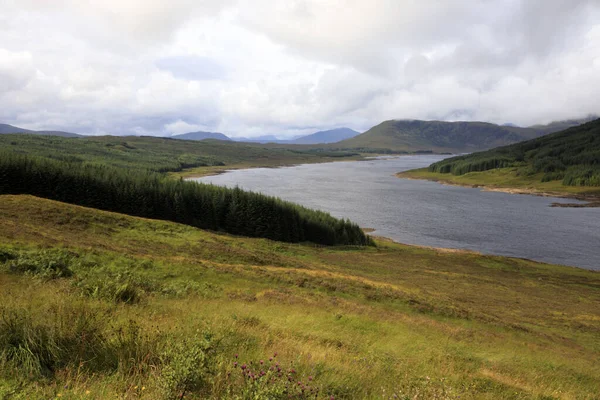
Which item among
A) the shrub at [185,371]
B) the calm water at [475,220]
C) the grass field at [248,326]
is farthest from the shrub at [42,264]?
the calm water at [475,220]

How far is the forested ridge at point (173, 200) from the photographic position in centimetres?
6222

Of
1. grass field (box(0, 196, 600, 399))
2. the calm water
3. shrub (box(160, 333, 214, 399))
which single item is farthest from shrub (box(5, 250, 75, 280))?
the calm water

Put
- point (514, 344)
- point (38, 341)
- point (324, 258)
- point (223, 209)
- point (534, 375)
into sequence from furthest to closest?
point (223, 209), point (324, 258), point (514, 344), point (534, 375), point (38, 341)

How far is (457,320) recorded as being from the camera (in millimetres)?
27297

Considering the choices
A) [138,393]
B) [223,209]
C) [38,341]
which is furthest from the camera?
[223,209]

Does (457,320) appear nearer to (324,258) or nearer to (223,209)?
(324,258)

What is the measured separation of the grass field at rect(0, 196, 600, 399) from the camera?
642cm

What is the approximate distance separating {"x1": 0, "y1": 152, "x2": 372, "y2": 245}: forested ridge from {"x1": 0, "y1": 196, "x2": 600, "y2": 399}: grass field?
1945cm

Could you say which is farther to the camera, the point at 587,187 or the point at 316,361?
the point at 587,187

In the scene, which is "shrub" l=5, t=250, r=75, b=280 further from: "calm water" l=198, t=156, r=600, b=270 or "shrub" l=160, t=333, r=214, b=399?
"calm water" l=198, t=156, r=600, b=270

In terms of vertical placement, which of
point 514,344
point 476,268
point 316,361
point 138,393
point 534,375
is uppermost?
point 138,393

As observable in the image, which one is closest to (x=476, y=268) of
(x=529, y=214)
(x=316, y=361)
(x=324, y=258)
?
(x=324, y=258)

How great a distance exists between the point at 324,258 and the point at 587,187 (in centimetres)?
18091

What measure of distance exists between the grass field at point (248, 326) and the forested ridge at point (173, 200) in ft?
63.8
